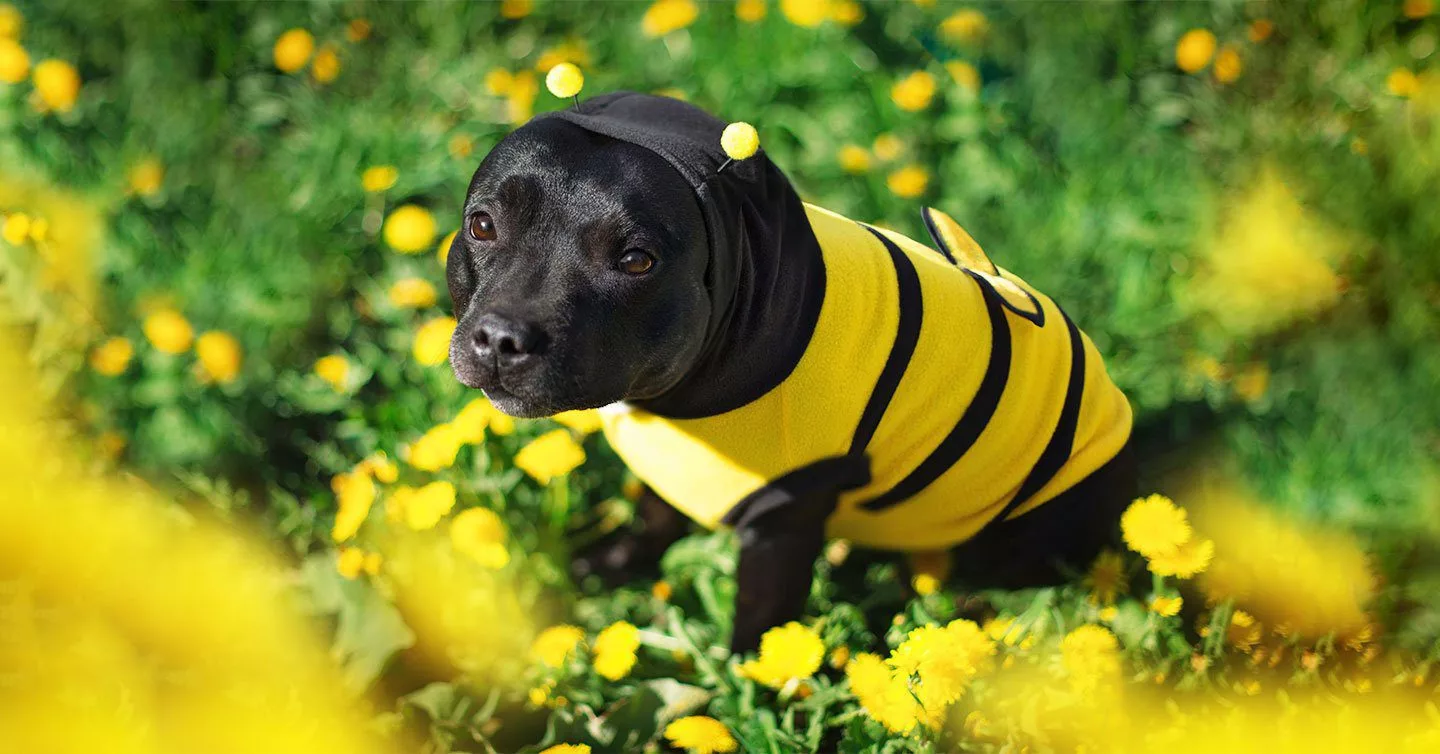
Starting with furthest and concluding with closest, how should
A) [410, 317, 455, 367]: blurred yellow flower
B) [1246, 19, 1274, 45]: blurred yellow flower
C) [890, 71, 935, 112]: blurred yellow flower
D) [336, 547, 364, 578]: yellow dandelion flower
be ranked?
1. [1246, 19, 1274, 45]: blurred yellow flower
2. [890, 71, 935, 112]: blurred yellow flower
3. [410, 317, 455, 367]: blurred yellow flower
4. [336, 547, 364, 578]: yellow dandelion flower

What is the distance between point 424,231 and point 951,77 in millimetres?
1656

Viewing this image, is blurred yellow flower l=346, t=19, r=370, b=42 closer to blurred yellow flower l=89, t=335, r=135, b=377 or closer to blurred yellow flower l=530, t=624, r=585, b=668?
blurred yellow flower l=89, t=335, r=135, b=377

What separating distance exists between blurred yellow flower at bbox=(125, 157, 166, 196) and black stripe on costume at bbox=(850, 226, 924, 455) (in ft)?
7.32

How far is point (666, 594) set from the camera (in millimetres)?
2680

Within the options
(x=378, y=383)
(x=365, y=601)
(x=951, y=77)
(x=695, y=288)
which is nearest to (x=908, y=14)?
(x=951, y=77)

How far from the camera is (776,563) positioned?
2.30 m

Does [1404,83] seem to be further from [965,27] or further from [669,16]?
[669,16]

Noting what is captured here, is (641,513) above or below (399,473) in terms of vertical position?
below

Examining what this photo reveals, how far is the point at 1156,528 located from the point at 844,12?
6.98 ft

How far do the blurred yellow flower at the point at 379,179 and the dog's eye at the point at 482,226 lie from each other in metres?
1.39

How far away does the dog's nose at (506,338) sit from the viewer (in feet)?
5.92

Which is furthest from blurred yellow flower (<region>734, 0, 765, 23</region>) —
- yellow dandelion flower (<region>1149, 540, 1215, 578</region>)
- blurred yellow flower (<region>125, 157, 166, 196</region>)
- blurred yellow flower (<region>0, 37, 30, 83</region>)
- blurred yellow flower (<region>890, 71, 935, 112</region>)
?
yellow dandelion flower (<region>1149, 540, 1215, 578</region>)

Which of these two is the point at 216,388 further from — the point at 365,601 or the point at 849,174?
the point at 849,174

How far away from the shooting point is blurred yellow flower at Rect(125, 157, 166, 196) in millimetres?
3309
